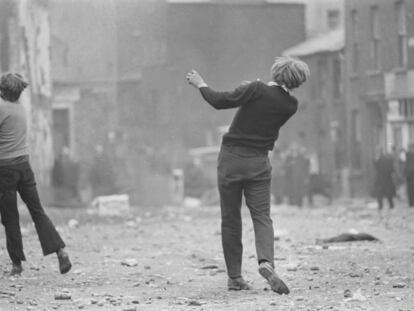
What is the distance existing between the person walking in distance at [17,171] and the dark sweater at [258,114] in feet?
7.13

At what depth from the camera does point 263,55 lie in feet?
232

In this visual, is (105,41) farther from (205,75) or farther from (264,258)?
(264,258)

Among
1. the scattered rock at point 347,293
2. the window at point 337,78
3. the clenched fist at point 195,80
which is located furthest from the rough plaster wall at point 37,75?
the scattered rock at point 347,293

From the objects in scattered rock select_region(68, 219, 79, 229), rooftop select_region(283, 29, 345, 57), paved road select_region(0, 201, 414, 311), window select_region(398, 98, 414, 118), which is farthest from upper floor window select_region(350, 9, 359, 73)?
paved road select_region(0, 201, 414, 311)

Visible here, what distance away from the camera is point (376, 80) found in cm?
4531

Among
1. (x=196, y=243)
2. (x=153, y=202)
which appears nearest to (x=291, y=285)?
(x=196, y=243)

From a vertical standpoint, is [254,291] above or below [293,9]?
below

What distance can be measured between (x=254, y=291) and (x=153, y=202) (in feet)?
101

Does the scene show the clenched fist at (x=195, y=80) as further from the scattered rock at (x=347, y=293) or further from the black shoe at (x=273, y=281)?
the scattered rock at (x=347, y=293)

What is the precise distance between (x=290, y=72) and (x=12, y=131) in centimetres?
291

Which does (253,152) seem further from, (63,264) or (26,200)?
(26,200)

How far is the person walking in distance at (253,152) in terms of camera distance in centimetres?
1045

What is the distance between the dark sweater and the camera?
10.5 metres

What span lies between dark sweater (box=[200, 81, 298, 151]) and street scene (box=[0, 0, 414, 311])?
1 centimetres
